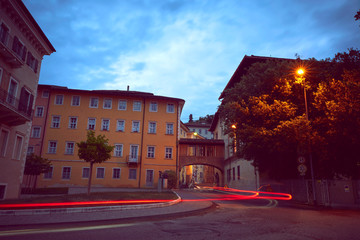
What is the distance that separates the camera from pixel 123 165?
3578cm

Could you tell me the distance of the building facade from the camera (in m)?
16.0

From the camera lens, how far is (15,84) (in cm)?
1788

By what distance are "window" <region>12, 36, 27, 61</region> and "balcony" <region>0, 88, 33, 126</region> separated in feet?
10.0

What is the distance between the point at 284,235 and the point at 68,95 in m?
36.7

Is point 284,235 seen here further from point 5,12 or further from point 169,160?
point 169,160

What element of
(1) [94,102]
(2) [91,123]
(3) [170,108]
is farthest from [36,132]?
(3) [170,108]

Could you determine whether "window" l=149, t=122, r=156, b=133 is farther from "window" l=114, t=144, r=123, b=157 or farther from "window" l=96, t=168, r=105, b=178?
"window" l=96, t=168, r=105, b=178

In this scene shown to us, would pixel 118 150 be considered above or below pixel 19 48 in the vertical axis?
below

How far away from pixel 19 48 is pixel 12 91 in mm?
2998

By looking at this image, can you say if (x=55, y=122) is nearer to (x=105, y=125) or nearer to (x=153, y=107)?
(x=105, y=125)

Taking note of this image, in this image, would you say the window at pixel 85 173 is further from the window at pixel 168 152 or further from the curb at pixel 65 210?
the curb at pixel 65 210

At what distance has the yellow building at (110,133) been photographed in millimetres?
34906

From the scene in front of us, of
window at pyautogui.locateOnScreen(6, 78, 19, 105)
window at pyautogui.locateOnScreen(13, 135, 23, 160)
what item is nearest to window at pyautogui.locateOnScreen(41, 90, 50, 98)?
window at pyautogui.locateOnScreen(13, 135, 23, 160)

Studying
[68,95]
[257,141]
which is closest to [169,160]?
[68,95]
